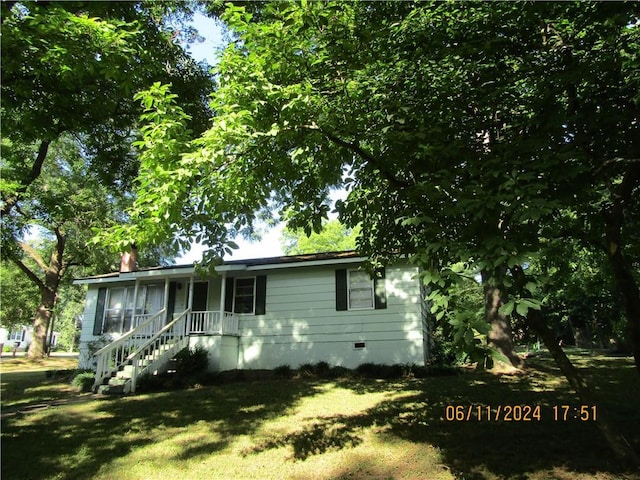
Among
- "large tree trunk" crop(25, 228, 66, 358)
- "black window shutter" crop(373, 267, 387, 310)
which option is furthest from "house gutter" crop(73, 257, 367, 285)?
"large tree trunk" crop(25, 228, 66, 358)

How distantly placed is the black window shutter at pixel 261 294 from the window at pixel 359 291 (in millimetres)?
2893

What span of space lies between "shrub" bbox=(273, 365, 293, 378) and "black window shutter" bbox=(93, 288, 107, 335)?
7.68 metres

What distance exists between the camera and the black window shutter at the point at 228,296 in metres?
14.6

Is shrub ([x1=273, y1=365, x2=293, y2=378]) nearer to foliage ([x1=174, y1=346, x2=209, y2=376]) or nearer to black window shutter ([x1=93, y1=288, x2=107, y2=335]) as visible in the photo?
foliage ([x1=174, y1=346, x2=209, y2=376])

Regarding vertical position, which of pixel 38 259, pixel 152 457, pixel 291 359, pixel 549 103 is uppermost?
Result: pixel 38 259

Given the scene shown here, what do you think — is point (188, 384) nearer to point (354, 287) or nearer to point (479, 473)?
point (354, 287)

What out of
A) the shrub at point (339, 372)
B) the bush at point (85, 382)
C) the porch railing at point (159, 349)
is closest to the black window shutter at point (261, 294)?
the porch railing at point (159, 349)

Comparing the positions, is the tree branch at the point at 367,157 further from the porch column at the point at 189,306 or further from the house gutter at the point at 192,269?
the porch column at the point at 189,306

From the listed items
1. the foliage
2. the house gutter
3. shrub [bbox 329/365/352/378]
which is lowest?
shrub [bbox 329/365/352/378]

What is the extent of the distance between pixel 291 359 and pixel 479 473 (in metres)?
9.43

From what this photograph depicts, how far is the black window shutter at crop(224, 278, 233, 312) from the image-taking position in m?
14.6

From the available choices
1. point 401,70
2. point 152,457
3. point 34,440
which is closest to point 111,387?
point 34,440

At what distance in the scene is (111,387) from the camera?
1084 cm

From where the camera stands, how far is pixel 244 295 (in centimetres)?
1483
